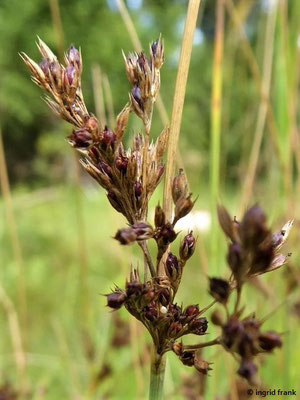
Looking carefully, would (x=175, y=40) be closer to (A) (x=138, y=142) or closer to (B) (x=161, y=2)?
(B) (x=161, y=2)

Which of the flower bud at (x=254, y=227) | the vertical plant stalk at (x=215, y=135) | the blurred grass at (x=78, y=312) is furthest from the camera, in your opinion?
the blurred grass at (x=78, y=312)

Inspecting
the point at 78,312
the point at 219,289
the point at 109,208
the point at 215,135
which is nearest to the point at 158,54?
the point at 219,289

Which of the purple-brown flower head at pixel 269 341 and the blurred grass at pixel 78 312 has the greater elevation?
the blurred grass at pixel 78 312

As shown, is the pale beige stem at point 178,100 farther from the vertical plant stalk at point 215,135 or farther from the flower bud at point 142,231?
the vertical plant stalk at point 215,135

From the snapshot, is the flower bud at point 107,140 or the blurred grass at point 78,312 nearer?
the flower bud at point 107,140

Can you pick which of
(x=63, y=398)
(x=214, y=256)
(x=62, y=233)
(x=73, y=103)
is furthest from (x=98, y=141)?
(x=62, y=233)

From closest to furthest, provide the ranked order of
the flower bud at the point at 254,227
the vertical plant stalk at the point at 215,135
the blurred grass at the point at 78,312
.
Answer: the flower bud at the point at 254,227, the vertical plant stalk at the point at 215,135, the blurred grass at the point at 78,312

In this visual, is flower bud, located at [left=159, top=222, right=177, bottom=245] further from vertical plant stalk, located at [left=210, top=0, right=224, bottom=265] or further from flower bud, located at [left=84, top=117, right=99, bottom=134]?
vertical plant stalk, located at [left=210, top=0, right=224, bottom=265]

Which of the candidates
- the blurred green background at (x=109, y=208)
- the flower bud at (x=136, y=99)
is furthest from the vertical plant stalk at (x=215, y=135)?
the flower bud at (x=136, y=99)
